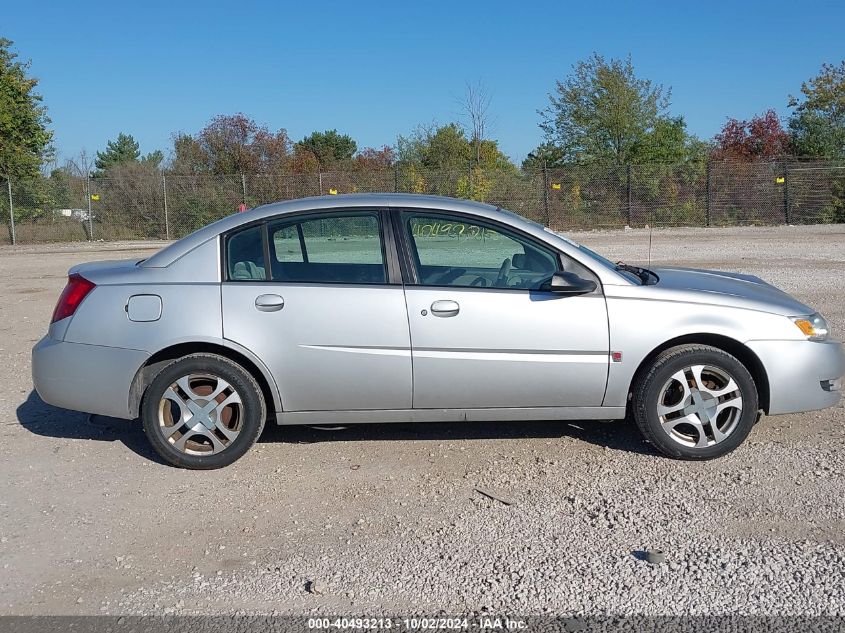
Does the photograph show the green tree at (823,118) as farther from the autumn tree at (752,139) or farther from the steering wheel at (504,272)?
the steering wheel at (504,272)

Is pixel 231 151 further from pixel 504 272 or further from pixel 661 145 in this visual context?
pixel 504 272

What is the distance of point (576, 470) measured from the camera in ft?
16.0

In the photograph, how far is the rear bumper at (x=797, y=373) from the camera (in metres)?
4.93

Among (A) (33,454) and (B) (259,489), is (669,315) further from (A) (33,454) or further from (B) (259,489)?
(A) (33,454)

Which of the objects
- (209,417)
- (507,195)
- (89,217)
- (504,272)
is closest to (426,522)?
(209,417)

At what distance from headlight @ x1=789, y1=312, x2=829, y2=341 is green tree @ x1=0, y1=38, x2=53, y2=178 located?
30.4 meters

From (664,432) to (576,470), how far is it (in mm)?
583

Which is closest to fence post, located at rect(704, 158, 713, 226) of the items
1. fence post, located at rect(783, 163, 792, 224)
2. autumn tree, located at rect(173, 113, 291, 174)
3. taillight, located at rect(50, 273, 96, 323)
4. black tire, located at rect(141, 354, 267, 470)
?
fence post, located at rect(783, 163, 792, 224)

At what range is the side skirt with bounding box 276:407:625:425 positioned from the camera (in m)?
5.02

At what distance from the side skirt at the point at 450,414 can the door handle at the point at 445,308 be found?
598 millimetres

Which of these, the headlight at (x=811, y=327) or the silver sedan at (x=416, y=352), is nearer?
the silver sedan at (x=416, y=352)

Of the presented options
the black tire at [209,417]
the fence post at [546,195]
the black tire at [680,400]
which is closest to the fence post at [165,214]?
the fence post at [546,195]

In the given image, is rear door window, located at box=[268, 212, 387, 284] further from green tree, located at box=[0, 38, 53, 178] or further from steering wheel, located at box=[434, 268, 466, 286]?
green tree, located at box=[0, 38, 53, 178]

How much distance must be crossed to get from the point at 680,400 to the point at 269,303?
2.54 metres
